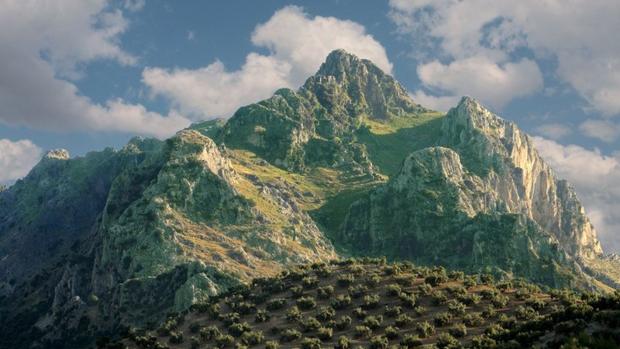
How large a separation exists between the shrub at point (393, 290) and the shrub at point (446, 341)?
13961 mm

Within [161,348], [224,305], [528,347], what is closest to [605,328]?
[528,347]

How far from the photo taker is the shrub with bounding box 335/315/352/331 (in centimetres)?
6091

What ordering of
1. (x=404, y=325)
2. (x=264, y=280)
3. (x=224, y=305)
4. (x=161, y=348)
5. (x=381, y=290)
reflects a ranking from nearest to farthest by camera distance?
(x=404, y=325)
(x=161, y=348)
(x=381, y=290)
(x=224, y=305)
(x=264, y=280)

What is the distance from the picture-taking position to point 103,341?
233ft

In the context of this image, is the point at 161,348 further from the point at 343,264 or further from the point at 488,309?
the point at 488,309

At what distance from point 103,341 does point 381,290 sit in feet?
111

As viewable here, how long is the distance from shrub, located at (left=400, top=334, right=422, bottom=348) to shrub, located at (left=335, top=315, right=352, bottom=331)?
8457mm

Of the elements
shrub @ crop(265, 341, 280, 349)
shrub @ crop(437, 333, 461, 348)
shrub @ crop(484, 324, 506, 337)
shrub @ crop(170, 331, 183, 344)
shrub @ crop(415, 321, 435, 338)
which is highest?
shrub @ crop(484, 324, 506, 337)

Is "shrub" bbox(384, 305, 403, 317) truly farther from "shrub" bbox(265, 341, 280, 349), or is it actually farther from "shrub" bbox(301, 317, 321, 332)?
"shrub" bbox(265, 341, 280, 349)

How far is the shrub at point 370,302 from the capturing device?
6481 centimetres

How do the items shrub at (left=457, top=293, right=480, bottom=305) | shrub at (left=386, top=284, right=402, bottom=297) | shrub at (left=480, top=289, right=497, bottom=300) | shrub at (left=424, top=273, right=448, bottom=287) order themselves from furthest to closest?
shrub at (left=424, top=273, right=448, bottom=287), shrub at (left=386, top=284, right=402, bottom=297), shrub at (left=480, top=289, right=497, bottom=300), shrub at (left=457, top=293, right=480, bottom=305)

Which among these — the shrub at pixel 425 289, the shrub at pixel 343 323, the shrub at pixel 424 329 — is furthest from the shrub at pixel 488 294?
the shrub at pixel 343 323

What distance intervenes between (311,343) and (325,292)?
14201 mm

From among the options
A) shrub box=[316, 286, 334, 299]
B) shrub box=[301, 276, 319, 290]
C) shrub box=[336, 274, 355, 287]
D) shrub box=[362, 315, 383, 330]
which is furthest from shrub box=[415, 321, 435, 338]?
shrub box=[301, 276, 319, 290]
